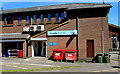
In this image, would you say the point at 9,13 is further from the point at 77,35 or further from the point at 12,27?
the point at 77,35

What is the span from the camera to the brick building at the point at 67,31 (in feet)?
54.1

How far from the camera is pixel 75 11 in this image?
17312 millimetres

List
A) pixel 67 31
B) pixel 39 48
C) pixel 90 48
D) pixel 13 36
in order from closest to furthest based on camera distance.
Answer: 1. pixel 90 48
2. pixel 67 31
3. pixel 13 36
4. pixel 39 48

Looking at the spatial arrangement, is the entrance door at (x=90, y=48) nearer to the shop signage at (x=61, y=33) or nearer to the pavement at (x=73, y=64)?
the pavement at (x=73, y=64)

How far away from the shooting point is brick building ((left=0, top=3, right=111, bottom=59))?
1650 centimetres

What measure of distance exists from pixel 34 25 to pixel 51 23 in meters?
2.31

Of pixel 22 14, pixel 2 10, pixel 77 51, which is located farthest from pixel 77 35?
pixel 2 10

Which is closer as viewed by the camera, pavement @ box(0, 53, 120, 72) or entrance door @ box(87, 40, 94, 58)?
pavement @ box(0, 53, 120, 72)

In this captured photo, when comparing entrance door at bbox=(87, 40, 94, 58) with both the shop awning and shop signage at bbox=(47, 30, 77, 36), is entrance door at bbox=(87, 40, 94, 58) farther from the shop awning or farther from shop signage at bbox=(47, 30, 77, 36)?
the shop awning

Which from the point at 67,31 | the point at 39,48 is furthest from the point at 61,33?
the point at 39,48

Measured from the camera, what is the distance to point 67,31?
17109mm

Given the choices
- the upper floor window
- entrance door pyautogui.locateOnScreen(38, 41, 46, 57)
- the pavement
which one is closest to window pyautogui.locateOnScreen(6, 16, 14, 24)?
the upper floor window

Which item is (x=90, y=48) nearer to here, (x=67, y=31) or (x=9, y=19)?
(x=67, y=31)

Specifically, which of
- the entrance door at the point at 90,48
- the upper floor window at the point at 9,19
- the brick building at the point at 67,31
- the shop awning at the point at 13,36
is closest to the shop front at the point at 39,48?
the brick building at the point at 67,31
